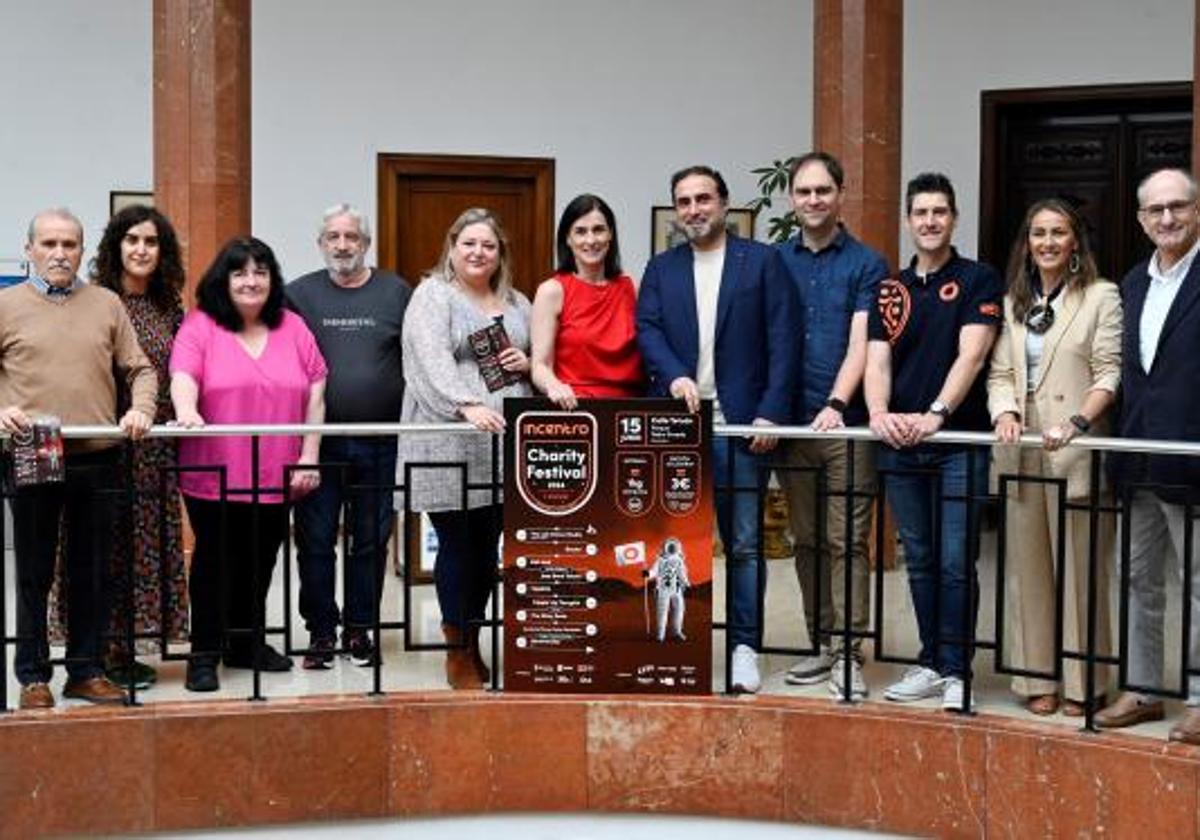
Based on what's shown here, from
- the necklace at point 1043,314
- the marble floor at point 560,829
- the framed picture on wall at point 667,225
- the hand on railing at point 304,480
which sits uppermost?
the framed picture on wall at point 667,225

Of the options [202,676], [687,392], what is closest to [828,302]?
[687,392]

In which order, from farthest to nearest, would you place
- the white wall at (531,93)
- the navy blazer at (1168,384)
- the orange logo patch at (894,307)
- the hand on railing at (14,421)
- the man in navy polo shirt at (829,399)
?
the white wall at (531,93) < the man in navy polo shirt at (829,399) < the orange logo patch at (894,307) < the hand on railing at (14,421) < the navy blazer at (1168,384)

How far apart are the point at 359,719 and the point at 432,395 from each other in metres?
1.17

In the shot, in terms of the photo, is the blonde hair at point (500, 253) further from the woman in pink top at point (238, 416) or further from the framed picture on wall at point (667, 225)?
the framed picture on wall at point (667, 225)

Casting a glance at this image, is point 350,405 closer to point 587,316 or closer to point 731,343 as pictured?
point 587,316

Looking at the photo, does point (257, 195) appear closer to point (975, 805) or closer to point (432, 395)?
point (432, 395)

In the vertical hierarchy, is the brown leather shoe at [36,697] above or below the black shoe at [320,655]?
below

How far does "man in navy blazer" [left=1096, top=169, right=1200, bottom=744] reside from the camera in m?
5.68

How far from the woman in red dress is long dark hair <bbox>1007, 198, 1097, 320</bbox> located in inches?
54.0

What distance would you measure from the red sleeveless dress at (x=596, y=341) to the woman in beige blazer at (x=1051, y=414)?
132 centimetres

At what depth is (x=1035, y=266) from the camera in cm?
610

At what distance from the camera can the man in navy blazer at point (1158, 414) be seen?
568 centimetres

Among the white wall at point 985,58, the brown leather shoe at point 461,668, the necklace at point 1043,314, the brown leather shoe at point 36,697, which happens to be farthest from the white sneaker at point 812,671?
the white wall at point 985,58

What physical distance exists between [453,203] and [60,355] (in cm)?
574
